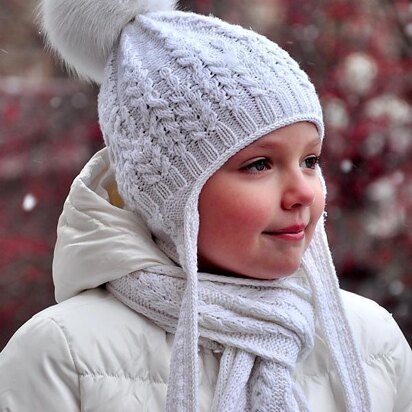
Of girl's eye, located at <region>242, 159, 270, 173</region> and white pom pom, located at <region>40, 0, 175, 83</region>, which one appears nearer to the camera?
girl's eye, located at <region>242, 159, 270, 173</region>

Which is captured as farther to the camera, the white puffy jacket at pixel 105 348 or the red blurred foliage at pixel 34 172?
the red blurred foliage at pixel 34 172

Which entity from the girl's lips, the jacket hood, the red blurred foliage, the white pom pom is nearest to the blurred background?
the red blurred foliage

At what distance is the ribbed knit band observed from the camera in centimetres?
169

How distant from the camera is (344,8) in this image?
3.16 meters

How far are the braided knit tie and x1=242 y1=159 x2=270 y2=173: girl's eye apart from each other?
7.8 inches

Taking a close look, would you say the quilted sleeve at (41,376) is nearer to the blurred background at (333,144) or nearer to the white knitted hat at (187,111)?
the white knitted hat at (187,111)

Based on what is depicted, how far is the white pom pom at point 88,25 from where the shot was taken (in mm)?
1870

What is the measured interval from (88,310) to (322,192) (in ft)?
1.57

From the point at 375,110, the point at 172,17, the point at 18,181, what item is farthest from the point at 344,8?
the point at 172,17

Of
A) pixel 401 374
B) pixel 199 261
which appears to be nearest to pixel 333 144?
pixel 401 374

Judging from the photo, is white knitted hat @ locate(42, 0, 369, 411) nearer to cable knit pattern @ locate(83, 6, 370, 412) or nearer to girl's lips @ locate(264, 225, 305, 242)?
cable knit pattern @ locate(83, 6, 370, 412)

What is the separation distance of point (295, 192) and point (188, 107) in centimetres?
24

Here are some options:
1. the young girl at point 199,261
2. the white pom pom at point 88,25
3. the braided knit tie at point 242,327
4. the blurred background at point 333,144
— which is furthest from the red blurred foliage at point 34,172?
the braided knit tie at point 242,327

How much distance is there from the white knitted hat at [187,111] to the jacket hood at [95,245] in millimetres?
38
